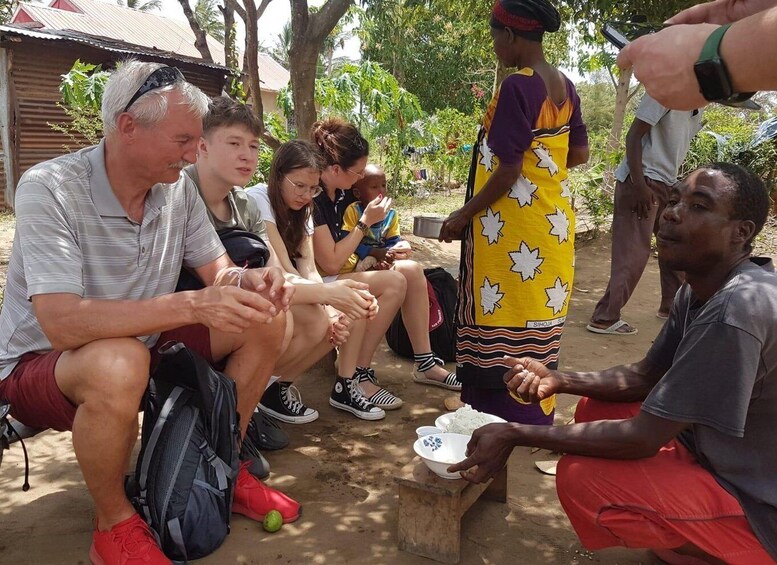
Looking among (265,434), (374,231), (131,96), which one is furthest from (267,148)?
(131,96)

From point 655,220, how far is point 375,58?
18.1 metres

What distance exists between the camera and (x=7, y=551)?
2273 mm

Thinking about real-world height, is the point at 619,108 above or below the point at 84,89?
above

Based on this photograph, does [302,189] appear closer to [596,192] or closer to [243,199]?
[243,199]

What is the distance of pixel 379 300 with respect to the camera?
384 cm

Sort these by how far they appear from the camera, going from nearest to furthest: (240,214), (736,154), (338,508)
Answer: (338,508) → (240,214) → (736,154)

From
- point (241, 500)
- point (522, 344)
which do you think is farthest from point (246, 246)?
point (522, 344)

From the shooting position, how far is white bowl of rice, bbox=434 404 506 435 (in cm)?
252

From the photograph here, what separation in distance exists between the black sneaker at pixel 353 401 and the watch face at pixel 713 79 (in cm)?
252

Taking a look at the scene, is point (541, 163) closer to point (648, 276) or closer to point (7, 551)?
point (7, 551)

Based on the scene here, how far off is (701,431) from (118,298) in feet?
6.53

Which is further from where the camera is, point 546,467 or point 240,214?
point 240,214

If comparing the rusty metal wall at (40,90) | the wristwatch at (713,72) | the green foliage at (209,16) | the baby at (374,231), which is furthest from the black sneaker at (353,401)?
the green foliage at (209,16)

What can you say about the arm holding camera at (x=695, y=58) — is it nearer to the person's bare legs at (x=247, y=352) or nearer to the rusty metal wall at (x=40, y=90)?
the person's bare legs at (x=247, y=352)
